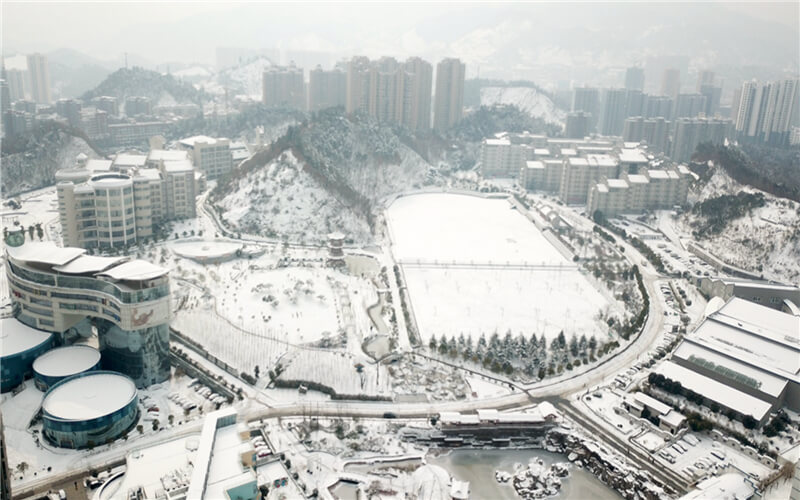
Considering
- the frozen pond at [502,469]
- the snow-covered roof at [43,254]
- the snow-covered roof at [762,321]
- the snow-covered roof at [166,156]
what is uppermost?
the snow-covered roof at [166,156]

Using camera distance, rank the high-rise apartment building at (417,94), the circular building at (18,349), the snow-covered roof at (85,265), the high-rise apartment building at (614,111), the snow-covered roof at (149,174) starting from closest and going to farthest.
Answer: the circular building at (18,349) < the snow-covered roof at (85,265) < the snow-covered roof at (149,174) < the high-rise apartment building at (417,94) < the high-rise apartment building at (614,111)

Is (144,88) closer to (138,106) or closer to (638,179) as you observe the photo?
(138,106)

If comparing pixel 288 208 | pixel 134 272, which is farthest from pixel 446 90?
pixel 134 272

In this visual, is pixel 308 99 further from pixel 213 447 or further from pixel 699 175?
pixel 213 447

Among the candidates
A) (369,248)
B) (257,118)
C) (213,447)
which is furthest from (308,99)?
(213,447)

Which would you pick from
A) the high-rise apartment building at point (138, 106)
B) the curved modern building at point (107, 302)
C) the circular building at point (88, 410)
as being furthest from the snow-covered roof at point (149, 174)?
the high-rise apartment building at point (138, 106)

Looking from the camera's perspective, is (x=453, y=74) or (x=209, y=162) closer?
(x=209, y=162)

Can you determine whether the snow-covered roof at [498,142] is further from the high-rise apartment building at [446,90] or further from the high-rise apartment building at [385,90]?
the high-rise apartment building at [446,90]
